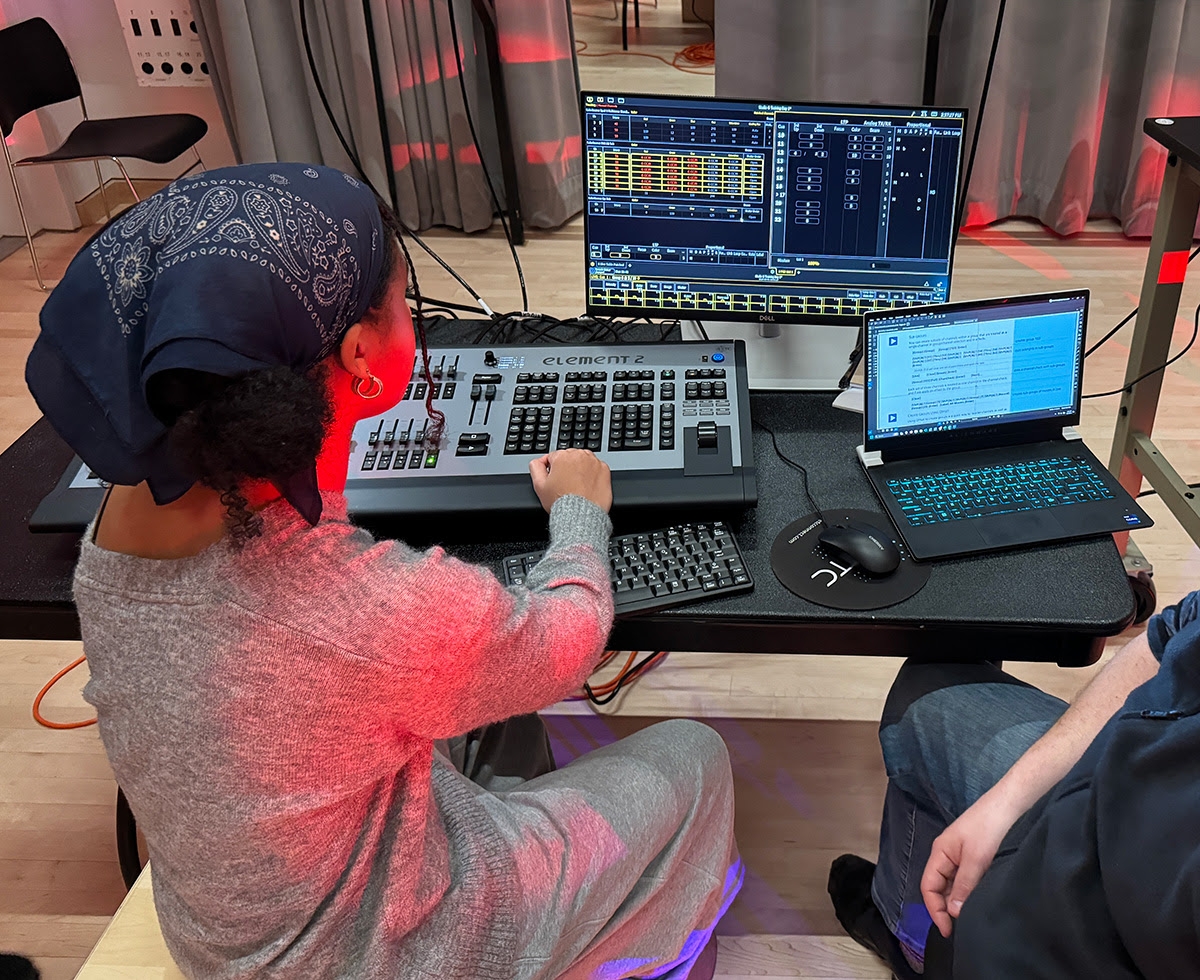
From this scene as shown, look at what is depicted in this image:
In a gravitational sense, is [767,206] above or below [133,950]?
above

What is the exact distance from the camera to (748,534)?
1.28 m

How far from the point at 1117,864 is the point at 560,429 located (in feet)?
2.58

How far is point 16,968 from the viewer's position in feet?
5.32

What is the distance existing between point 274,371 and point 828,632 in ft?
2.31

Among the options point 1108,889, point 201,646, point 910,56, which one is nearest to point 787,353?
point 1108,889

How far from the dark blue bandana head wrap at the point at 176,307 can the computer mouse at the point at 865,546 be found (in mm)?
655

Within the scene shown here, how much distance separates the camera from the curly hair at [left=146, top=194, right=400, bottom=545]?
0.74 metres

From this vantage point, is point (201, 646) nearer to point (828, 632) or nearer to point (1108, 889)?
point (828, 632)

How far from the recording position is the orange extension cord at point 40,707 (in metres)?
2.02

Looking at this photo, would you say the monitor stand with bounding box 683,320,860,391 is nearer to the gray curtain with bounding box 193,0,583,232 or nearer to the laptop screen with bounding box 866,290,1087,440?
the laptop screen with bounding box 866,290,1087,440

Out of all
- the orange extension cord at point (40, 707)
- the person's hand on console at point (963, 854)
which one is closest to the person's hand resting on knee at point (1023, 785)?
the person's hand on console at point (963, 854)

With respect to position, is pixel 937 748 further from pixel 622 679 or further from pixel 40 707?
pixel 40 707

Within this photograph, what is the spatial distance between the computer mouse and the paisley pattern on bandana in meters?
Result: 0.66

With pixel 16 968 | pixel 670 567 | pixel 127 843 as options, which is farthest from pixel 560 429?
pixel 16 968
